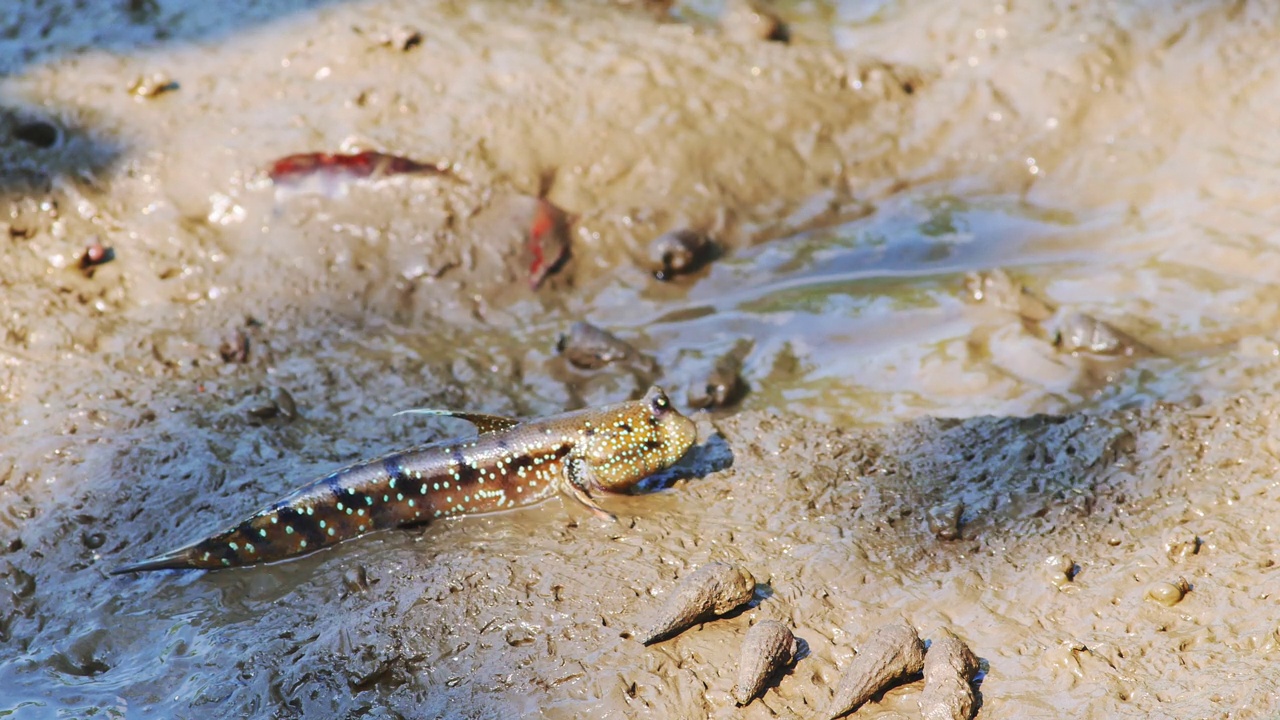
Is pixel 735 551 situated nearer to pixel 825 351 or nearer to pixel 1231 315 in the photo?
pixel 825 351

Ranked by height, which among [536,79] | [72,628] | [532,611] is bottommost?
[72,628]

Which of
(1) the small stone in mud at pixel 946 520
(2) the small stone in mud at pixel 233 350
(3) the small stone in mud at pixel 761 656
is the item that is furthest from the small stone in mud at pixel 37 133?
(1) the small stone in mud at pixel 946 520

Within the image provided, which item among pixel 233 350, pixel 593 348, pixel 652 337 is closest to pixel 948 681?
pixel 593 348

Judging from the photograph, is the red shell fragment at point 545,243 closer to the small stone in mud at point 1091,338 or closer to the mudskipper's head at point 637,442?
the mudskipper's head at point 637,442

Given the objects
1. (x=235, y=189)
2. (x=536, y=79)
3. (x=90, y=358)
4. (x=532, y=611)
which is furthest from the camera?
(x=536, y=79)

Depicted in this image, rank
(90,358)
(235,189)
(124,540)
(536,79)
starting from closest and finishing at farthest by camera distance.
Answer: (124,540) < (90,358) < (235,189) < (536,79)

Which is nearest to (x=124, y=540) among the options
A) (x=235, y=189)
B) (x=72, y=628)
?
(x=72, y=628)

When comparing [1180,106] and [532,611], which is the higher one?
[1180,106]
